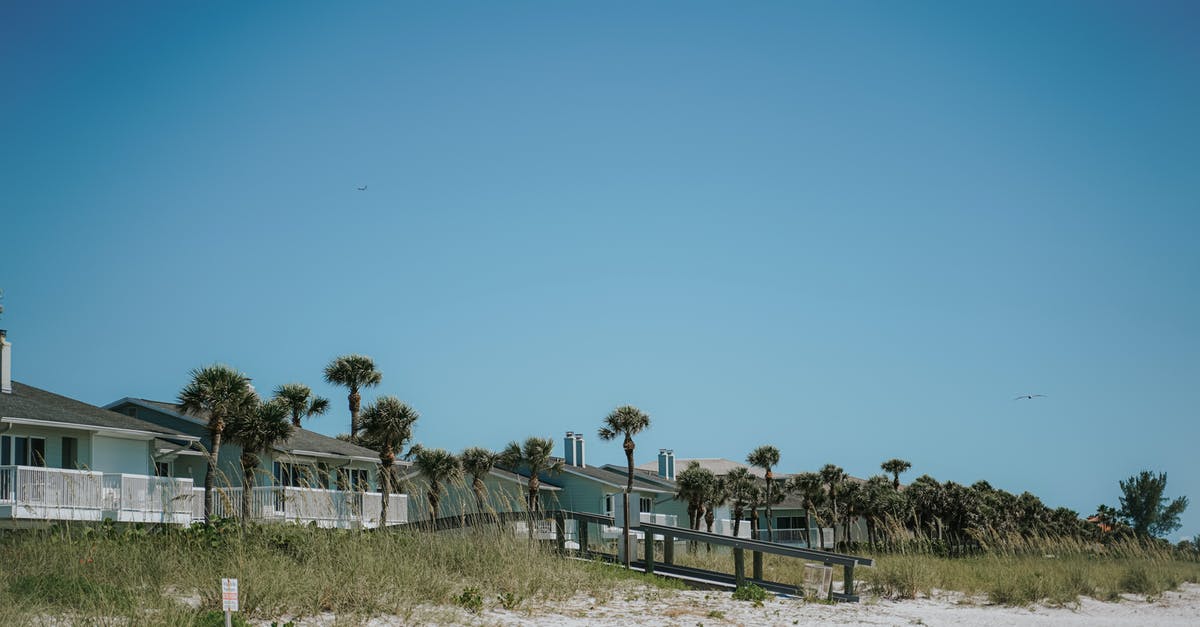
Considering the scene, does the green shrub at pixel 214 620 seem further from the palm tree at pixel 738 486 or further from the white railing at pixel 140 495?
the palm tree at pixel 738 486

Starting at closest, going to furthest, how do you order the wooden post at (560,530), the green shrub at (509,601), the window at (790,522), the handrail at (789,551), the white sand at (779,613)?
1. the white sand at (779,613)
2. the green shrub at (509,601)
3. the handrail at (789,551)
4. the wooden post at (560,530)
5. the window at (790,522)

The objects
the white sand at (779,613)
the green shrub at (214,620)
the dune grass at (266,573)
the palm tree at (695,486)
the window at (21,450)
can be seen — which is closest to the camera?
the green shrub at (214,620)

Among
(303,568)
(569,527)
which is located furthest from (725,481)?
(303,568)

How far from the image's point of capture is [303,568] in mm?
11812

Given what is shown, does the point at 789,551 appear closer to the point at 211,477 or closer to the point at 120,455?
the point at 211,477

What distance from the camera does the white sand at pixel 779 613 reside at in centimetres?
1196

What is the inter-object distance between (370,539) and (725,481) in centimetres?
4929

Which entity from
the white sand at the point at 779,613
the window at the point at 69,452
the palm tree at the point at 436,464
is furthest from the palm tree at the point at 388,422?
the white sand at the point at 779,613

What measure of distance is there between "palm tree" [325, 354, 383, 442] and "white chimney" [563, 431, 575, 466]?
37.6ft

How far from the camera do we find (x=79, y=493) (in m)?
25.1

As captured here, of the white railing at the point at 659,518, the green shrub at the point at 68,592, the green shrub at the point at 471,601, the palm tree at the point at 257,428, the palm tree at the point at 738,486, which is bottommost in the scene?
the white railing at the point at 659,518

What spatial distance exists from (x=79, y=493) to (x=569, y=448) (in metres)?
37.7

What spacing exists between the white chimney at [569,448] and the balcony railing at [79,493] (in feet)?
115

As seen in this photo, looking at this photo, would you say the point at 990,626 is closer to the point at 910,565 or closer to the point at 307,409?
the point at 910,565
